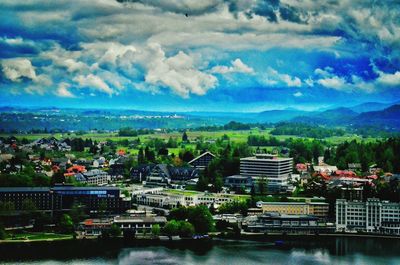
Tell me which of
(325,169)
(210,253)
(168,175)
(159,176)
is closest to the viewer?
(210,253)

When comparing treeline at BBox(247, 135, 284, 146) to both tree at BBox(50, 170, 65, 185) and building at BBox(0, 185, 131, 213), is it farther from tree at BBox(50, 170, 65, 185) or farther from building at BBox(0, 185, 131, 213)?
building at BBox(0, 185, 131, 213)

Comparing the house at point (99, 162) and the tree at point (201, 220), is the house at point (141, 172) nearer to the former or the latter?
the house at point (99, 162)

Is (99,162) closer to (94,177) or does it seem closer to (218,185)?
(94,177)

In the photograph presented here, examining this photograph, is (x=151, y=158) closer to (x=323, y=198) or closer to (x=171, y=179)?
(x=171, y=179)

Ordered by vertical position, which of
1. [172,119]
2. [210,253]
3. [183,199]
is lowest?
[210,253]

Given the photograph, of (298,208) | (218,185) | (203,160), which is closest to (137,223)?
(298,208)

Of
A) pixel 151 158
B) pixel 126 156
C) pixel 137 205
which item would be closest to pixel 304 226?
pixel 137 205
